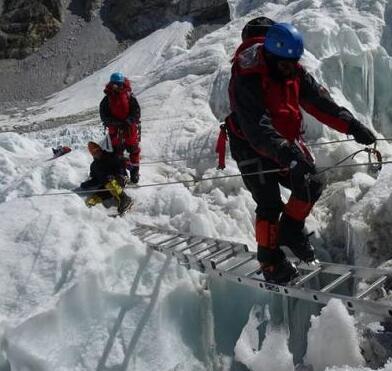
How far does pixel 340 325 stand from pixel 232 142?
4.32ft

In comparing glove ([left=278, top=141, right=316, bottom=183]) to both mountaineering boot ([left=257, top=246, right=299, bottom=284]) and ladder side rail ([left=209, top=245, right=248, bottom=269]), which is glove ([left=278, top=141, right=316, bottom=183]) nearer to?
mountaineering boot ([left=257, top=246, right=299, bottom=284])

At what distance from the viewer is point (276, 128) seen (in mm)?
3252

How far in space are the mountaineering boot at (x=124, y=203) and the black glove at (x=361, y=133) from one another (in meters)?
2.65

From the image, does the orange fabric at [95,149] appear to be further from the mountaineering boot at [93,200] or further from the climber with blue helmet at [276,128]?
the climber with blue helmet at [276,128]

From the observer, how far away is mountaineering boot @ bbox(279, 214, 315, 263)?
11.0 feet

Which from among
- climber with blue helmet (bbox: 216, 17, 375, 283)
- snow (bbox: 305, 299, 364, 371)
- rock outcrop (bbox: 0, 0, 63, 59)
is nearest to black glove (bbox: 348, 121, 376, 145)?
climber with blue helmet (bbox: 216, 17, 375, 283)

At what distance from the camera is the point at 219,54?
1084 centimetres

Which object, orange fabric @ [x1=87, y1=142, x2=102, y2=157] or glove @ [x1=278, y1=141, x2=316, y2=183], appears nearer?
glove @ [x1=278, y1=141, x2=316, y2=183]

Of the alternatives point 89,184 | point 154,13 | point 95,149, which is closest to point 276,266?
point 89,184

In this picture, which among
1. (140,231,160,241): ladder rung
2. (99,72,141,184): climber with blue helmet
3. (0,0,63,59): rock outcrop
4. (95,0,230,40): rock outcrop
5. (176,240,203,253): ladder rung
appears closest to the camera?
(176,240,203,253): ladder rung

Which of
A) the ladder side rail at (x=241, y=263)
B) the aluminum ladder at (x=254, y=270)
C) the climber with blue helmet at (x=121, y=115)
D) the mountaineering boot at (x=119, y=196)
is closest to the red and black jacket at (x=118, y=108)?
the climber with blue helmet at (x=121, y=115)

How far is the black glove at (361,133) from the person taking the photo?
3277 millimetres

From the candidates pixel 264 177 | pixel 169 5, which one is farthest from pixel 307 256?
pixel 169 5

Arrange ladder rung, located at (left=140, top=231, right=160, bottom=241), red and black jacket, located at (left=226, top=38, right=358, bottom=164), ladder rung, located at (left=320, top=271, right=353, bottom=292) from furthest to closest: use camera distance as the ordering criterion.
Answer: ladder rung, located at (left=140, top=231, right=160, bottom=241)
ladder rung, located at (left=320, top=271, right=353, bottom=292)
red and black jacket, located at (left=226, top=38, right=358, bottom=164)
